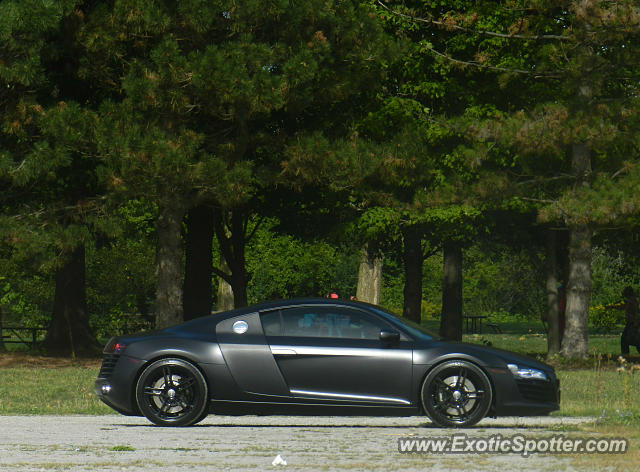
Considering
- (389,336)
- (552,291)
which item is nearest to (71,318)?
(552,291)

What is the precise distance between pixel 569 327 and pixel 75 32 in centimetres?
1218

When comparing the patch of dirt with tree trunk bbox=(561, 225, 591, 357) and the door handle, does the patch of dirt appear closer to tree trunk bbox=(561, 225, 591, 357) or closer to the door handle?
tree trunk bbox=(561, 225, 591, 357)

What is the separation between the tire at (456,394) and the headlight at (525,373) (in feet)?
1.03

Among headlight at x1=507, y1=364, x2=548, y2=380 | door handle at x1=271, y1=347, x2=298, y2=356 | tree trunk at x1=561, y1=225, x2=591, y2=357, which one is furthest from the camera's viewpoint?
tree trunk at x1=561, y1=225, x2=591, y2=357

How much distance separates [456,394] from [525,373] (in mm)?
755

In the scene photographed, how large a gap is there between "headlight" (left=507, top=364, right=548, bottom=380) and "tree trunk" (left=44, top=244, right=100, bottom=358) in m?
19.4

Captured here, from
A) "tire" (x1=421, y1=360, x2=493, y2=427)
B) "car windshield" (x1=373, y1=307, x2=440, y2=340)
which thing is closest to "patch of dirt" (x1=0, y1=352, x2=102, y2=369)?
"car windshield" (x1=373, y1=307, x2=440, y2=340)

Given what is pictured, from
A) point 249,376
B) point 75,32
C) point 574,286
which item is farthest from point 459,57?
point 249,376

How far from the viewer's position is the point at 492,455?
32.3ft

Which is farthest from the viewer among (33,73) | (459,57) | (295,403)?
(459,57)

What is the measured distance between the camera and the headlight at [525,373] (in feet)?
40.0

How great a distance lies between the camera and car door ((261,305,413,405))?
12.2 meters

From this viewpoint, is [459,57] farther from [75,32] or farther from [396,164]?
[75,32]

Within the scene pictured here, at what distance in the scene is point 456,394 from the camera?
12.1 meters
